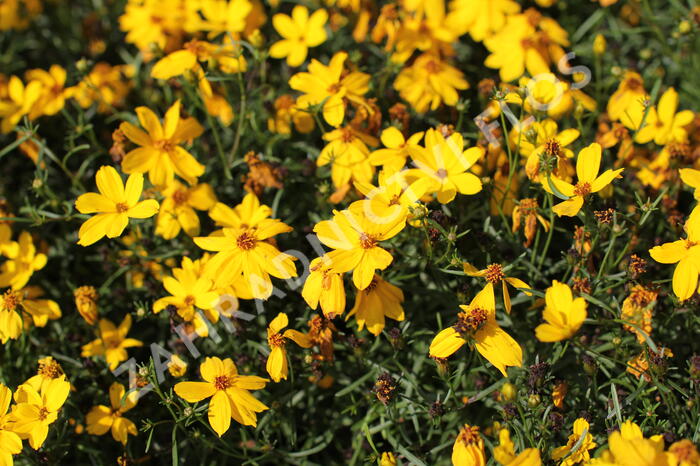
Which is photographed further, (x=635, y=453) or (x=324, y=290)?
(x=324, y=290)

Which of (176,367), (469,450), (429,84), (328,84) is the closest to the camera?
(469,450)

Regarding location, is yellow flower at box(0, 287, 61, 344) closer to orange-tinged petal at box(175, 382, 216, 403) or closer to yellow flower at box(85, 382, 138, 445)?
yellow flower at box(85, 382, 138, 445)

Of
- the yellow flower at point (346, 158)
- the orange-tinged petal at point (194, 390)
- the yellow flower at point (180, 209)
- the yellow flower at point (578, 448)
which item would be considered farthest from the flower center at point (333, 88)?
the yellow flower at point (578, 448)

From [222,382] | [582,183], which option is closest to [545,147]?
[582,183]

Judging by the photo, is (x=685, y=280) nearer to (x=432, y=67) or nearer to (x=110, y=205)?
(x=432, y=67)

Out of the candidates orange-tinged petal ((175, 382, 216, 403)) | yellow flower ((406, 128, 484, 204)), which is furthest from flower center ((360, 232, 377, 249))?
orange-tinged petal ((175, 382, 216, 403))

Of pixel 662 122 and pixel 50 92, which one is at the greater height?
pixel 50 92

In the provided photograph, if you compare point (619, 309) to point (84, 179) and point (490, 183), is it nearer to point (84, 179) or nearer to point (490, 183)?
point (490, 183)

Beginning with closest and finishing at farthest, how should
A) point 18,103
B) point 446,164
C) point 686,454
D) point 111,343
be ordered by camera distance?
1. point 686,454
2. point 446,164
3. point 111,343
4. point 18,103
